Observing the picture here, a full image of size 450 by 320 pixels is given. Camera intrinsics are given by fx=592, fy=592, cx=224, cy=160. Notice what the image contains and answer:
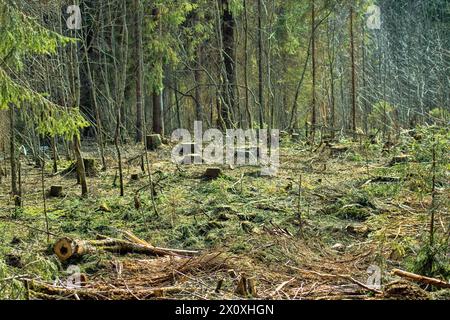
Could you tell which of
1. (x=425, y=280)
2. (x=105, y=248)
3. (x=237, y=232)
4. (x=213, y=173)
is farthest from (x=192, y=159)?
(x=425, y=280)

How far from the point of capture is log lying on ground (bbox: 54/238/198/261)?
630 cm

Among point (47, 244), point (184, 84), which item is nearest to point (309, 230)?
point (47, 244)

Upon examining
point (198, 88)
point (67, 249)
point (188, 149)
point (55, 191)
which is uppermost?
point (198, 88)

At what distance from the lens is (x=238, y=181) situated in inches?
425

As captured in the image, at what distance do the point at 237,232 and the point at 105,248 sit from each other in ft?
5.64

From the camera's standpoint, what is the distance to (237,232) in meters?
7.50

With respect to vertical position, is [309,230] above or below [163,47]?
below

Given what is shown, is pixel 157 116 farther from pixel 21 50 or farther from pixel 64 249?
pixel 64 249

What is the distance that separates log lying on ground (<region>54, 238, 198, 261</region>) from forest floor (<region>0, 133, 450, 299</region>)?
0.11 meters

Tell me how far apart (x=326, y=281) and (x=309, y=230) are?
227 centimetres

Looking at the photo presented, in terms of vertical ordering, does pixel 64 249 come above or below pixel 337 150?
below

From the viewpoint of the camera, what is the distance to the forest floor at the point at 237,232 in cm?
512
